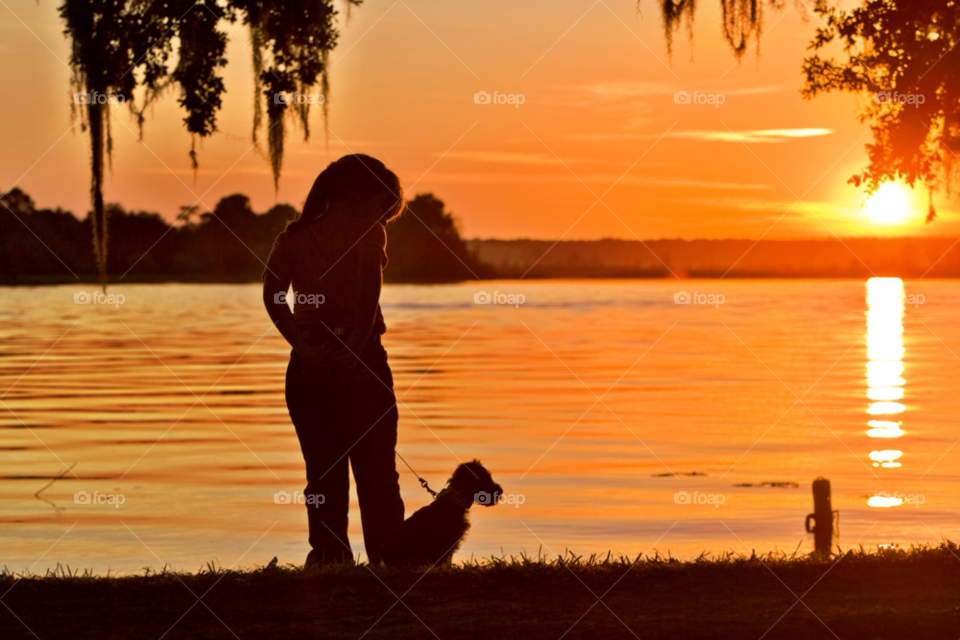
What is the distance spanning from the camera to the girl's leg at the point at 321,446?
5918mm

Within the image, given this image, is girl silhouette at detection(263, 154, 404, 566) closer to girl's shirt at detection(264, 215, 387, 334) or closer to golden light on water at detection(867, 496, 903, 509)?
girl's shirt at detection(264, 215, 387, 334)

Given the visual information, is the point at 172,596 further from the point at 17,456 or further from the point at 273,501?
the point at 17,456

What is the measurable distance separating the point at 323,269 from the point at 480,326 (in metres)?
42.6

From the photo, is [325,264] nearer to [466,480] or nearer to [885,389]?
[466,480]

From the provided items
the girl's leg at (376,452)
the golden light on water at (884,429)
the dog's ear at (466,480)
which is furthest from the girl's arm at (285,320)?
the golden light on water at (884,429)

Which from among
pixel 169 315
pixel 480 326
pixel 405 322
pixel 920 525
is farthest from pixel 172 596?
pixel 169 315

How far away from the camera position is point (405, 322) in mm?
52188

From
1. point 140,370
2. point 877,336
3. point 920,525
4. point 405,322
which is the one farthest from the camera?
point 405,322

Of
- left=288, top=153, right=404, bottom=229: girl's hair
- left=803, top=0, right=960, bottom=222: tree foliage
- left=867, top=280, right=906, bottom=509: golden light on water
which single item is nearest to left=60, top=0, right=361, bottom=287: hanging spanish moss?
left=288, top=153, right=404, bottom=229: girl's hair

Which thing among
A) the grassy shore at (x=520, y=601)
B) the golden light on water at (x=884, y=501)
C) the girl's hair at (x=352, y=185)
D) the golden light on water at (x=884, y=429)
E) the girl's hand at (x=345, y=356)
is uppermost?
the girl's hair at (x=352, y=185)

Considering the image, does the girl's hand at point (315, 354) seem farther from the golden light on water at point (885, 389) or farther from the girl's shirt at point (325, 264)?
the golden light on water at point (885, 389)

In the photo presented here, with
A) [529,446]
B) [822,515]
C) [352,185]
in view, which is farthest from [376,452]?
[529,446]

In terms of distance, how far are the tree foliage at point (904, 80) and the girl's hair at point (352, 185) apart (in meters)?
4.90

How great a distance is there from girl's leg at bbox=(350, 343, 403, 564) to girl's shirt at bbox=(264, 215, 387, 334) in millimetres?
290
